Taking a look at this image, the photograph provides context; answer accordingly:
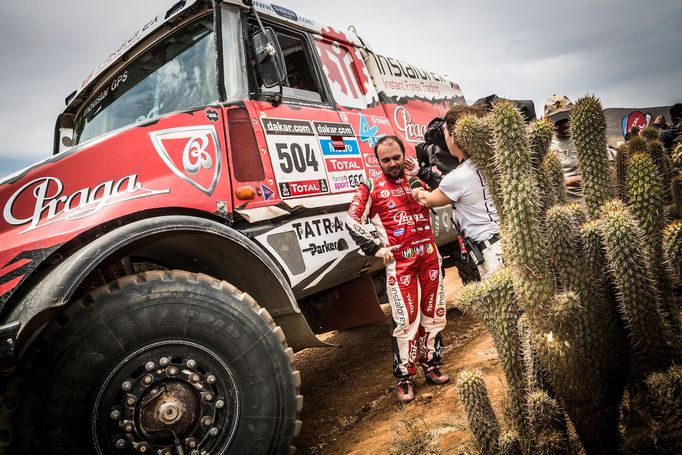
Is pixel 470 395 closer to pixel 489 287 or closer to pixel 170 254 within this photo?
pixel 489 287

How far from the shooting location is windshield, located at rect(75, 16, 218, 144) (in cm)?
262

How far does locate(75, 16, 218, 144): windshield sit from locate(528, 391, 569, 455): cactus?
7.56 ft

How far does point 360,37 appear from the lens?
389 cm

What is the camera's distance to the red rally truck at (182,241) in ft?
5.50

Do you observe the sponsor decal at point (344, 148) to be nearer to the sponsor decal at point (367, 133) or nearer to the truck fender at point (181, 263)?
the sponsor decal at point (367, 133)

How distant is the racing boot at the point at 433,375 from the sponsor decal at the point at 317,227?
126 cm

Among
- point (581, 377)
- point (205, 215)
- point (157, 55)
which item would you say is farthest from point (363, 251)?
point (157, 55)

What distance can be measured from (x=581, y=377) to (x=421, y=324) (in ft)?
5.47

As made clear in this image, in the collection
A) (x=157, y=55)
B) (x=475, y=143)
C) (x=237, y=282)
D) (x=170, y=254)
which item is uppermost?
(x=157, y=55)

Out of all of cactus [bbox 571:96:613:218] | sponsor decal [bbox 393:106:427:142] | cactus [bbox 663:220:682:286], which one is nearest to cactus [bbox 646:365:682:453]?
cactus [bbox 663:220:682:286]

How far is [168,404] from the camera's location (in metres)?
1.81

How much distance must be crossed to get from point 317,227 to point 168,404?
138 centimetres

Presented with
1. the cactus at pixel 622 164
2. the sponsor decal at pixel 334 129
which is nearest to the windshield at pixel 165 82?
the sponsor decal at pixel 334 129

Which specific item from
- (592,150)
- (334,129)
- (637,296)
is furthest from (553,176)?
(334,129)
